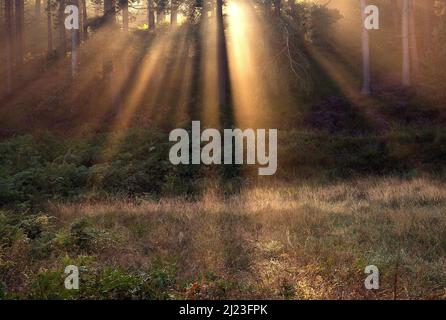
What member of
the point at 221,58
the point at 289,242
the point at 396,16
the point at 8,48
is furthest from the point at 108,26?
the point at 289,242

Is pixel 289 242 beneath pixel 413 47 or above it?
beneath

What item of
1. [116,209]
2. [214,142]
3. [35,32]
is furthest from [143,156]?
[35,32]

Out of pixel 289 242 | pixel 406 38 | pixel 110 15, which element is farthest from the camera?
pixel 110 15

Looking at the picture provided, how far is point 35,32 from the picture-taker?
5019cm

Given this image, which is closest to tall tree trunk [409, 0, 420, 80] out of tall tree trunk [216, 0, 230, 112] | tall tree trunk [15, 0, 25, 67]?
tall tree trunk [216, 0, 230, 112]

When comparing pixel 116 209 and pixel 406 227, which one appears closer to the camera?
pixel 406 227

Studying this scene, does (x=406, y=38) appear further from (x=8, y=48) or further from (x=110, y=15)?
(x=8, y=48)

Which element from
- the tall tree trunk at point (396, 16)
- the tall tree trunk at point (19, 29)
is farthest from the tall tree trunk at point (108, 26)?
the tall tree trunk at point (396, 16)

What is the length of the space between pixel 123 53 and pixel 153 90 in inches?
121

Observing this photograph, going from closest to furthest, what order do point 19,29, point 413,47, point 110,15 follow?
point 110,15 < point 413,47 < point 19,29

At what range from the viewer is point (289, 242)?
830 centimetres

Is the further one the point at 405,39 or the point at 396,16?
the point at 396,16
